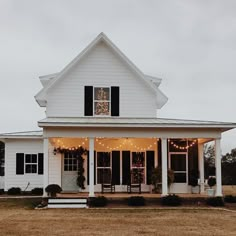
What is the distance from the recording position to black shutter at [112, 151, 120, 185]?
→ 75.0 feet

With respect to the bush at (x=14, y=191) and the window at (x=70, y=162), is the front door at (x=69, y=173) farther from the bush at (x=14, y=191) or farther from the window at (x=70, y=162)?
the bush at (x=14, y=191)

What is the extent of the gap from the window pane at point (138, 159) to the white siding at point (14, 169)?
6.25 metres

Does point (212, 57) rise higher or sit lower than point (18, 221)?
Result: higher

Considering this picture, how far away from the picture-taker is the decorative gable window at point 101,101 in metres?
22.3

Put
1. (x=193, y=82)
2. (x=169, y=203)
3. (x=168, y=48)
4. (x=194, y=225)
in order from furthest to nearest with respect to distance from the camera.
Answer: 1. (x=193, y=82)
2. (x=168, y=48)
3. (x=169, y=203)
4. (x=194, y=225)

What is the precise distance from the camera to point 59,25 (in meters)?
23.3

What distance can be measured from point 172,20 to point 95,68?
446cm

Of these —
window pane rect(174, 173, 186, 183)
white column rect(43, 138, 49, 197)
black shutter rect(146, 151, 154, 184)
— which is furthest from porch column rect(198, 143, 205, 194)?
white column rect(43, 138, 49, 197)

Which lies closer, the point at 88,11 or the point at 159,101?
the point at 88,11

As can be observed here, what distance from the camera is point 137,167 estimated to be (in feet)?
75.8

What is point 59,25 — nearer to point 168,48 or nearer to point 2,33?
point 2,33

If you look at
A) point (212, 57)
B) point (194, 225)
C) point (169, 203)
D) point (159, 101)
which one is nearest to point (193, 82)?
point (212, 57)

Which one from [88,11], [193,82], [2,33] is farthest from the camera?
[193,82]

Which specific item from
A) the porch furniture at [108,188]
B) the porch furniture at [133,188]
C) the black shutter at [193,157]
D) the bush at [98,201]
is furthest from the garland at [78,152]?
the black shutter at [193,157]
